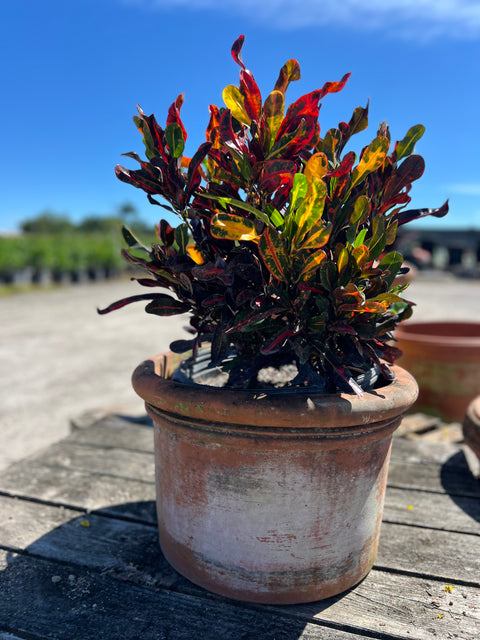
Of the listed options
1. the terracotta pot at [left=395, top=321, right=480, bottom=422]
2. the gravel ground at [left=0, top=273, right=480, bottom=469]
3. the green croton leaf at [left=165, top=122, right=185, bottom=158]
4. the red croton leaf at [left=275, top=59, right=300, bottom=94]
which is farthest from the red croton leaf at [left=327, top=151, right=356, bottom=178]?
the gravel ground at [left=0, top=273, right=480, bottom=469]

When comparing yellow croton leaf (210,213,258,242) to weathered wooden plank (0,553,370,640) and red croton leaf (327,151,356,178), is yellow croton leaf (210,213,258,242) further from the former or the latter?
weathered wooden plank (0,553,370,640)

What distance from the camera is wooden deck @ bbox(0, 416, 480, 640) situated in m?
1.08

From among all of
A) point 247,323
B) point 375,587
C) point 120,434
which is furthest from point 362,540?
point 120,434

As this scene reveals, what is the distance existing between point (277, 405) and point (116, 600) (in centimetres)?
63

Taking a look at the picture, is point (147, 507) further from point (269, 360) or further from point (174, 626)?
point (269, 360)

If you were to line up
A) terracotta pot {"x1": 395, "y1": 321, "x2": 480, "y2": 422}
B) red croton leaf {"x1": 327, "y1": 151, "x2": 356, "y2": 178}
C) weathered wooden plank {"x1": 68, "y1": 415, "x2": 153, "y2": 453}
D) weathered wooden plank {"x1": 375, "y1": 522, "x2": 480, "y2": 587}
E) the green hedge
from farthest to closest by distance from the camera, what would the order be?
the green hedge, terracotta pot {"x1": 395, "y1": 321, "x2": 480, "y2": 422}, weathered wooden plank {"x1": 68, "y1": 415, "x2": 153, "y2": 453}, weathered wooden plank {"x1": 375, "y1": 522, "x2": 480, "y2": 587}, red croton leaf {"x1": 327, "y1": 151, "x2": 356, "y2": 178}

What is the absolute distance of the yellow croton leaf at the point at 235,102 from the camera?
1037 millimetres

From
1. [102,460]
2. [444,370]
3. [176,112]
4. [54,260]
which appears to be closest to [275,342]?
[176,112]

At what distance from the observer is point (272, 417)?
39.9 inches

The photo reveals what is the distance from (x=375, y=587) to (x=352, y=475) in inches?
13.3

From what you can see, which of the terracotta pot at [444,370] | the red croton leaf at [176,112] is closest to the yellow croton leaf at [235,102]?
the red croton leaf at [176,112]

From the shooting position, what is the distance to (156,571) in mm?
1261

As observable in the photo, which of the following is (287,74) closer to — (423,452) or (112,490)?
(112,490)

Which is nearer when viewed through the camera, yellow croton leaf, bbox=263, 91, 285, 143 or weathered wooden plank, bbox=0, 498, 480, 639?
yellow croton leaf, bbox=263, 91, 285, 143
